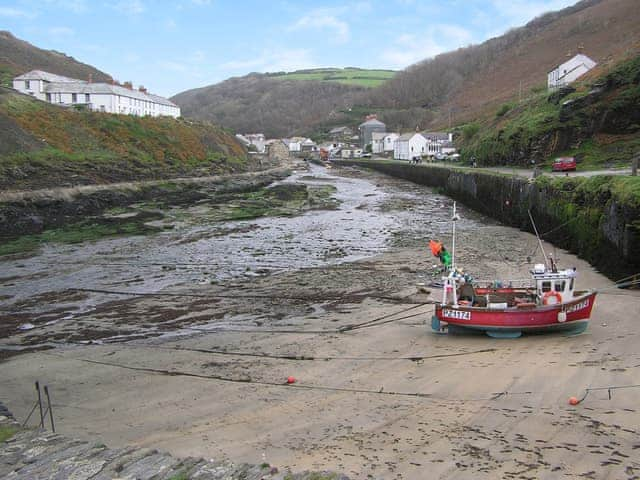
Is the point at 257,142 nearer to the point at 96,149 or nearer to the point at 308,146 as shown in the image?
the point at 308,146

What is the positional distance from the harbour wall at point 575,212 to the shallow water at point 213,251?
249 cm

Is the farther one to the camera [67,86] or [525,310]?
[67,86]

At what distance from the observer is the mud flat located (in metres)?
7.52

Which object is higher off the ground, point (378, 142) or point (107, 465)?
point (378, 142)

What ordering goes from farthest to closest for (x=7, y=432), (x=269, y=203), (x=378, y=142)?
(x=378, y=142) < (x=269, y=203) < (x=7, y=432)

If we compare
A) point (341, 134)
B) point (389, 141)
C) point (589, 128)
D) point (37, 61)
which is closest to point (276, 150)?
point (389, 141)

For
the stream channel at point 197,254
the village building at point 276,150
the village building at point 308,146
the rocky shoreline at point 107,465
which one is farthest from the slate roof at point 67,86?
the village building at point 308,146

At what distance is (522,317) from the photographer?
12.8 metres

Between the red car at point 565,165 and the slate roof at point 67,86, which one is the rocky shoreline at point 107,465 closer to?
the red car at point 565,165

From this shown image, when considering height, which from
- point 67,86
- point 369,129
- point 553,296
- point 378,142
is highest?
point 369,129

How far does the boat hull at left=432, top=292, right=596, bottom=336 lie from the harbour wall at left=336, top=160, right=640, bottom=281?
466 centimetres

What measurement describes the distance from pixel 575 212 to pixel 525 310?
1080 cm

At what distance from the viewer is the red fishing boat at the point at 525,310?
1264 cm

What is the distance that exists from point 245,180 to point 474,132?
103 feet
